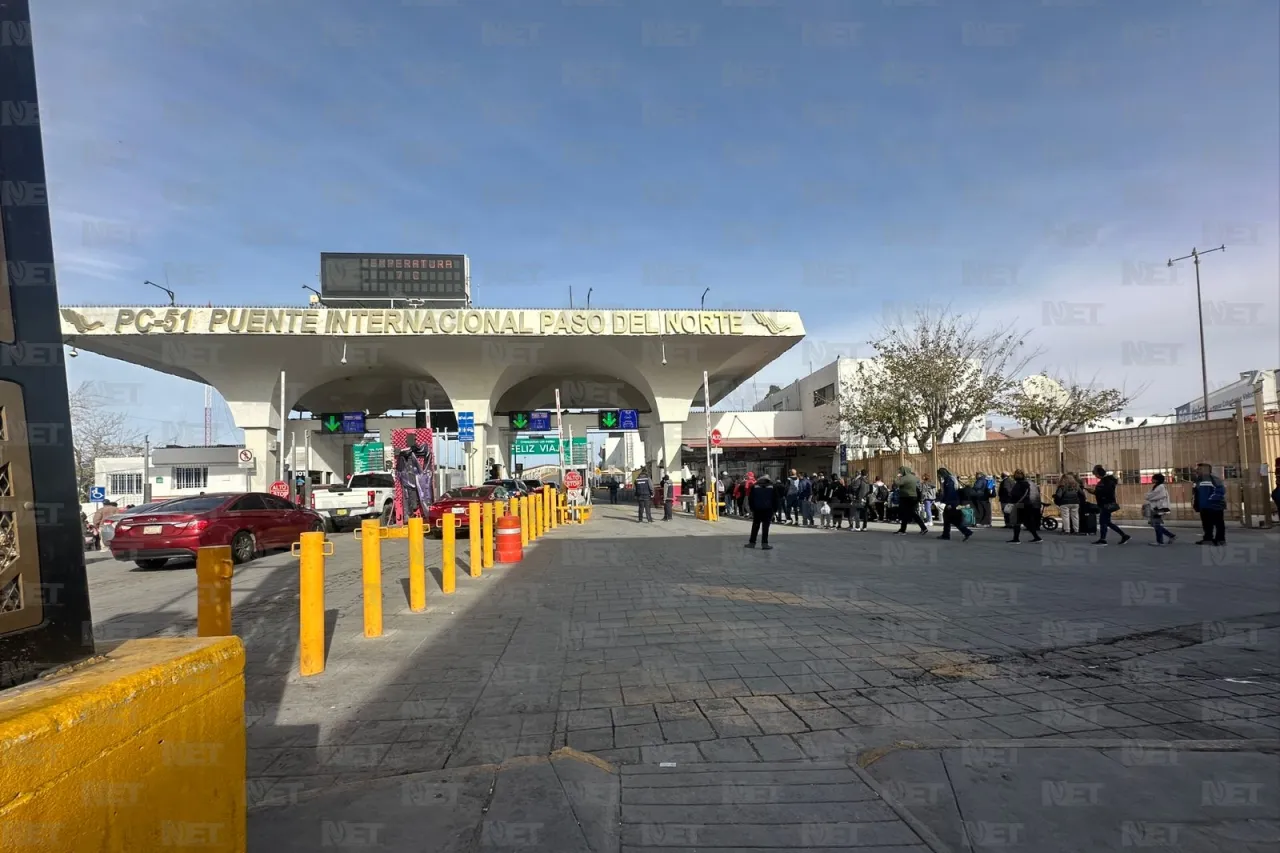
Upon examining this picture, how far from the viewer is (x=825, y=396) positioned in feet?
134

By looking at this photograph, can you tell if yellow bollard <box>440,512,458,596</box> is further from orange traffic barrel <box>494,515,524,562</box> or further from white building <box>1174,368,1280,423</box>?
white building <box>1174,368,1280,423</box>

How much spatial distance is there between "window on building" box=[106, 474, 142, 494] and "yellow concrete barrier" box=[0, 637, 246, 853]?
4321 cm

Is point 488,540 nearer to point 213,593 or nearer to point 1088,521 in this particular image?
point 213,593

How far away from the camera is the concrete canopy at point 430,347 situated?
27.6 meters

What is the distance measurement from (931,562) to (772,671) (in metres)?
7.25

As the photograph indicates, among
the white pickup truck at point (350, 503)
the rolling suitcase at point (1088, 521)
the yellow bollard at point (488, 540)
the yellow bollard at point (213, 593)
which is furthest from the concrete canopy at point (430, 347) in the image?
the yellow bollard at point (213, 593)

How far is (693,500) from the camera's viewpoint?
28766 mm

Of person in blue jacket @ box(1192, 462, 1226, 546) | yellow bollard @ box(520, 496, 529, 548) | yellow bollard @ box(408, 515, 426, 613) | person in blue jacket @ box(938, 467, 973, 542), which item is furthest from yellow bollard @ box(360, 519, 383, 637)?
person in blue jacket @ box(1192, 462, 1226, 546)

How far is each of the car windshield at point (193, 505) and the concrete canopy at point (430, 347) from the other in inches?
621

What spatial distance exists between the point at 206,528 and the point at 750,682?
11466mm

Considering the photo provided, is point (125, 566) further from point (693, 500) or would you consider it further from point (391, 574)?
point (693, 500)

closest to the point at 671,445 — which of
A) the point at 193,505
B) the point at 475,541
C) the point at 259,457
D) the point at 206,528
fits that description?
the point at 259,457

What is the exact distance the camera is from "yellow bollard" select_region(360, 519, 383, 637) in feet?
21.2

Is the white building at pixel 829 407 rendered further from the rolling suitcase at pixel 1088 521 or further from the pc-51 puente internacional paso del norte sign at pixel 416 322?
the rolling suitcase at pixel 1088 521
